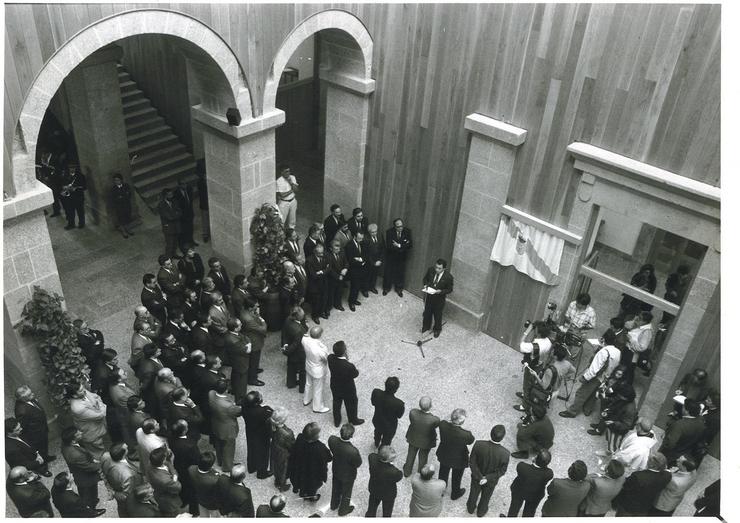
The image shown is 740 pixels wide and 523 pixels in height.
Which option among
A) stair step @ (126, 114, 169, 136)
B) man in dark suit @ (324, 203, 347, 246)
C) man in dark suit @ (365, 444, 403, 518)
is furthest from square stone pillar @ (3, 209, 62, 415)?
stair step @ (126, 114, 169, 136)

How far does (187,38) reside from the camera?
8586mm

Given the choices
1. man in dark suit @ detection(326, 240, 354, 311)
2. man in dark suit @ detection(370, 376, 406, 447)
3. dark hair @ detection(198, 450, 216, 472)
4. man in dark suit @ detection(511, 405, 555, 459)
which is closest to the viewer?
dark hair @ detection(198, 450, 216, 472)

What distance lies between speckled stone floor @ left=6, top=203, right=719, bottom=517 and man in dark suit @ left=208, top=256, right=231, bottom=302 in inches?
47.7

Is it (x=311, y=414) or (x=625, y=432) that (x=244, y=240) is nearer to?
Result: (x=311, y=414)

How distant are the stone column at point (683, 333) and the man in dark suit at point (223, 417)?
242 inches

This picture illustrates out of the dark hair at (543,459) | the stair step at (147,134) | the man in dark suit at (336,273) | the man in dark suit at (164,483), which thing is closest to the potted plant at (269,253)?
the man in dark suit at (336,273)

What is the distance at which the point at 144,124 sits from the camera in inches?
596

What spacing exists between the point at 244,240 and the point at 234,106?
236 cm

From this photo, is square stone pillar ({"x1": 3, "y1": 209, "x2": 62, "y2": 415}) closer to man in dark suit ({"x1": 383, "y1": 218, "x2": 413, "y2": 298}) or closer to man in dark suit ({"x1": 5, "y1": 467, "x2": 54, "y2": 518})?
man in dark suit ({"x1": 5, "y1": 467, "x2": 54, "y2": 518})

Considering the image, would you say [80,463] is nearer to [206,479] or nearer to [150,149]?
[206,479]

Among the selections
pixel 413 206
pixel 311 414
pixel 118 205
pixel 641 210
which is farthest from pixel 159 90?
pixel 641 210

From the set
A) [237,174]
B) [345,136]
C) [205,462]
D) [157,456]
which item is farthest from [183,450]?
[345,136]

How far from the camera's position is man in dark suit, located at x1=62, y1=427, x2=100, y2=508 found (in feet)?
24.2

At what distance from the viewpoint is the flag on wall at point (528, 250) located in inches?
395
